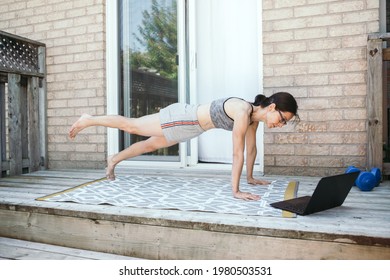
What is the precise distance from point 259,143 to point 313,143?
55cm

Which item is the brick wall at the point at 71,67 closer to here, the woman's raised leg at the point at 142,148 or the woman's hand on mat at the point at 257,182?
the woman's raised leg at the point at 142,148

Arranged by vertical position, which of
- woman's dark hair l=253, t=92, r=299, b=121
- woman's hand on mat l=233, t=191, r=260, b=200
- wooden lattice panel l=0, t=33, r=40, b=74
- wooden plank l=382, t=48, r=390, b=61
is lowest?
woman's hand on mat l=233, t=191, r=260, b=200

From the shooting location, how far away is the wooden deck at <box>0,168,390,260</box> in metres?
1.55

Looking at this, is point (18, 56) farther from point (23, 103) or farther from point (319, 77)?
point (319, 77)

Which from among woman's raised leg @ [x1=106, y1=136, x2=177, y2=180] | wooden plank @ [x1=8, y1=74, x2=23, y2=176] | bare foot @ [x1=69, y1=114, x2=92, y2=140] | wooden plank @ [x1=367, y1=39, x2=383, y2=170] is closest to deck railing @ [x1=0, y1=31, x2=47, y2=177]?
wooden plank @ [x1=8, y1=74, x2=23, y2=176]

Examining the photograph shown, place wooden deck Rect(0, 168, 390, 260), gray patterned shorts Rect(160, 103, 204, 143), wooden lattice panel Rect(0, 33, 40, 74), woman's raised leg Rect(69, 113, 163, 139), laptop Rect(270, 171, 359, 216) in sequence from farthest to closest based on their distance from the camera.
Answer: wooden lattice panel Rect(0, 33, 40, 74) < woman's raised leg Rect(69, 113, 163, 139) < gray patterned shorts Rect(160, 103, 204, 143) < laptop Rect(270, 171, 359, 216) < wooden deck Rect(0, 168, 390, 260)

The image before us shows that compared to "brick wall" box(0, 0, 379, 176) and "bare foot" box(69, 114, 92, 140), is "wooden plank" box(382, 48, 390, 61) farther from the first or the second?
"bare foot" box(69, 114, 92, 140)

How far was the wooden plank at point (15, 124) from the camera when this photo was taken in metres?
3.56

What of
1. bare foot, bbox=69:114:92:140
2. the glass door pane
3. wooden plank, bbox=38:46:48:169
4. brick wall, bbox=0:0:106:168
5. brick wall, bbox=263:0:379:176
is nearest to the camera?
bare foot, bbox=69:114:92:140

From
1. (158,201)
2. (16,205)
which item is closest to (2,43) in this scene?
(16,205)

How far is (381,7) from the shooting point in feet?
9.87

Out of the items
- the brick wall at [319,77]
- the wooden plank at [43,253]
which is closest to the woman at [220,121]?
the brick wall at [319,77]

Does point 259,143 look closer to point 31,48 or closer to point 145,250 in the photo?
point 145,250
